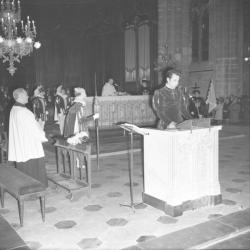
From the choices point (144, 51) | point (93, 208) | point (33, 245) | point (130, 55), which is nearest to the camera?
point (33, 245)

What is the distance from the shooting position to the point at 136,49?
56.6ft

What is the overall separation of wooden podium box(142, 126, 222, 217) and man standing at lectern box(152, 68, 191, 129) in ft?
0.84

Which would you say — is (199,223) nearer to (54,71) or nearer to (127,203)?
(127,203)

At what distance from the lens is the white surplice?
4922mm

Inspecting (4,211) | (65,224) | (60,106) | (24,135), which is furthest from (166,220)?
(60,106)

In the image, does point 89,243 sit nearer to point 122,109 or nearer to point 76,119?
point 76,119

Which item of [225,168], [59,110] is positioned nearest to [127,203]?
[225,168]

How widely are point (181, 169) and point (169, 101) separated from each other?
0.87 m

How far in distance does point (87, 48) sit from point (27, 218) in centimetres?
1407

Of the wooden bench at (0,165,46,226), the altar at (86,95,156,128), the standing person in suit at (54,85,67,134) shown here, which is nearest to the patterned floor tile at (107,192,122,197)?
the wooden bench at (0,165,46,226)

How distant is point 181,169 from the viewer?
14.0 feet

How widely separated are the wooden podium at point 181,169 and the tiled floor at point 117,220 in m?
0.14

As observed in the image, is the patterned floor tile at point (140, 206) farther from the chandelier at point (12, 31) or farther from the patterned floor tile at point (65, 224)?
the chandelier at point (12, 31)

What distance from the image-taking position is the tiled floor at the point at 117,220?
142 inches
